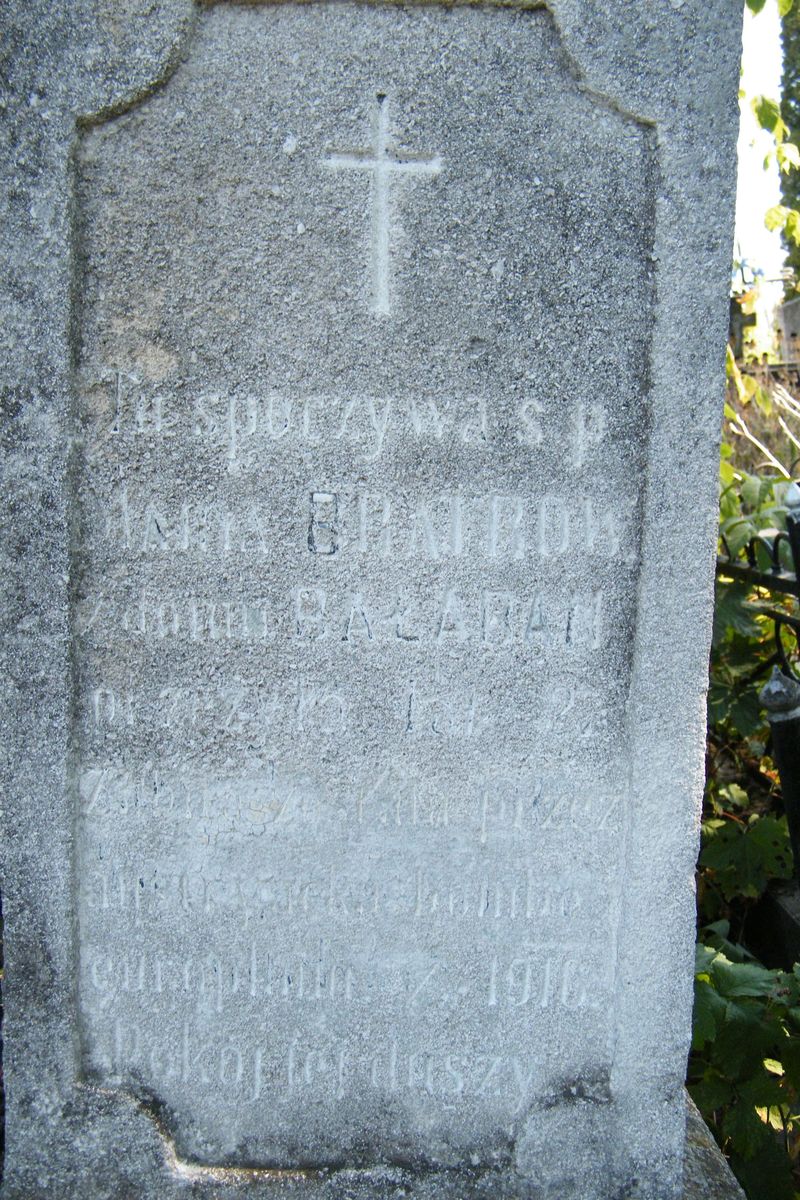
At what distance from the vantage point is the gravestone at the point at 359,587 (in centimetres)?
156

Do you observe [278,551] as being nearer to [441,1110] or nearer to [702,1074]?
[441,1110]

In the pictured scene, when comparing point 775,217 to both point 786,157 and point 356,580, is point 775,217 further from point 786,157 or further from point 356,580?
point 356,580

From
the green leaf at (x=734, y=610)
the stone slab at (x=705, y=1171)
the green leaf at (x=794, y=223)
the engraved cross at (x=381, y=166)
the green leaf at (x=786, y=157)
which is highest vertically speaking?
the green leaf at (x=786, y=157)

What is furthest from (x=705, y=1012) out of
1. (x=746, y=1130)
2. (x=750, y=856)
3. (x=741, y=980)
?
(x=750, y=856)

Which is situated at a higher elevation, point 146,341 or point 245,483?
point 146,341

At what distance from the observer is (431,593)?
1682 mm

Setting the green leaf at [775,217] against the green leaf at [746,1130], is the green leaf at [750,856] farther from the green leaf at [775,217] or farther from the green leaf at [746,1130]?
the green leaf at [775,217]

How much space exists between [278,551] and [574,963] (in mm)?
928

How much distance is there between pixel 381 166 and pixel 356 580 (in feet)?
2.25

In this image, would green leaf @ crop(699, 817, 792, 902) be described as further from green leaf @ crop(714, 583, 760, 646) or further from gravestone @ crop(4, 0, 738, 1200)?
gravestone @ crop(4, 0, 738, 1200)

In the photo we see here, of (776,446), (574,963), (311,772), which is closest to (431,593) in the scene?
(311,772)

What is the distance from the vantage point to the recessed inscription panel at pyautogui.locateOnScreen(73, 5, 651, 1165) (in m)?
1.57

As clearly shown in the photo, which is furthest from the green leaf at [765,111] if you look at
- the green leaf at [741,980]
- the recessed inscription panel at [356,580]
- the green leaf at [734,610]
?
the green leaf at [741,980]

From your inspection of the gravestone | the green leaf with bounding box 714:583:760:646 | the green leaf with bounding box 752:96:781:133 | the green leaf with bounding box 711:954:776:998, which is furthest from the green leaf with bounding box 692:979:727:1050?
the green leaf with bounding box 752:96:781:133
